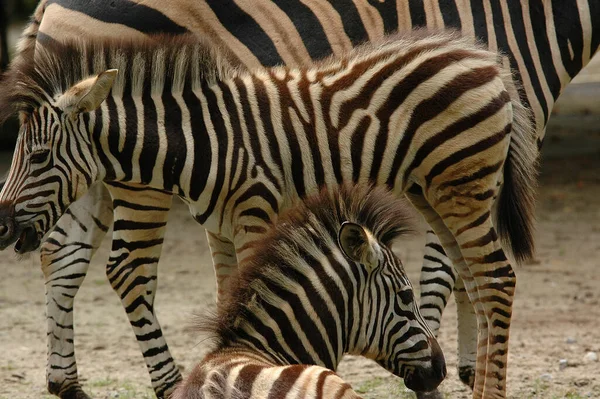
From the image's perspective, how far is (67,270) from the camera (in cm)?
710

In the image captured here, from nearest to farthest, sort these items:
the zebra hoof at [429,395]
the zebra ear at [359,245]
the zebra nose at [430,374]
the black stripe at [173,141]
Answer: the zebra ear at [359,245], the zebra nose at [430,374], the black stripe at [173,141], the zebra hoof at [429,395]

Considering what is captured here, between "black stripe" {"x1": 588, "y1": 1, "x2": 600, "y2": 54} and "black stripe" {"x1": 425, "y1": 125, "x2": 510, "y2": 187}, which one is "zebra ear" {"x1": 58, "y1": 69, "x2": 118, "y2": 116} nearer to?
"black stripe" {"x1": 425, "y1": 125, "x2": 510, "y2": 187}

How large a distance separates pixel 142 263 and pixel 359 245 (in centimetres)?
216

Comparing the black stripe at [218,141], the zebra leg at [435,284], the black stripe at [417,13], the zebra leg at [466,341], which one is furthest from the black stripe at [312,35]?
the zebra leg at [466,341]

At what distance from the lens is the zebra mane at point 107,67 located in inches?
214

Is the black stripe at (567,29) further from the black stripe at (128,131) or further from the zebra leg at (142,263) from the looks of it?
the black stripe at (128,131)

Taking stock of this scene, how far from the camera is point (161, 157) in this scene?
18.0ft

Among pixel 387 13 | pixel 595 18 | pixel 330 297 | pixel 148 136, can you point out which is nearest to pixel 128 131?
pixel 148 136

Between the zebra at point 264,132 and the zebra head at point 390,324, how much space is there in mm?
826

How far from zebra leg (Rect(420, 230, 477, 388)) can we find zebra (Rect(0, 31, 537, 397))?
1.12 meters

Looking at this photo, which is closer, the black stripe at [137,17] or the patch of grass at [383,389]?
the black stripe at [137,17]

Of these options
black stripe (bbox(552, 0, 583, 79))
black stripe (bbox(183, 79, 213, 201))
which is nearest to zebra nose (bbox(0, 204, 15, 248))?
black stripe (bbox(183, 79, 213, 201))

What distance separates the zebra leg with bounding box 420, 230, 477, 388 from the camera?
7.00 metres

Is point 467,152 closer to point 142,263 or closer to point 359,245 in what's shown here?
point 359,245
